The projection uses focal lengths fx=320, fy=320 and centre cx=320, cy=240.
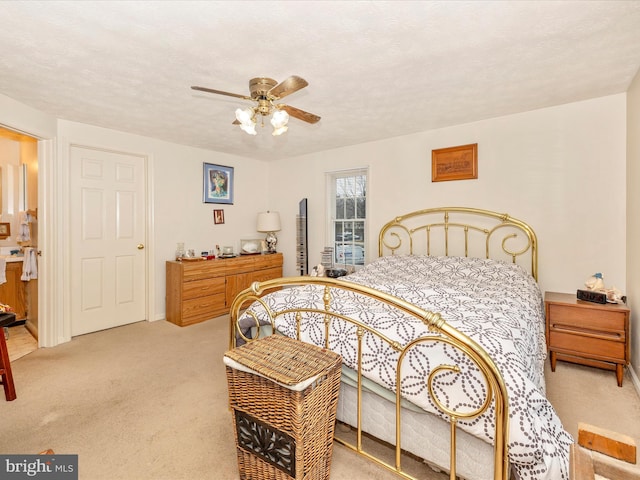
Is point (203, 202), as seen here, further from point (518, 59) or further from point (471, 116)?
point (518, 59)

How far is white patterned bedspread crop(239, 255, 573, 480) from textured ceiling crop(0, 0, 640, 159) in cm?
156

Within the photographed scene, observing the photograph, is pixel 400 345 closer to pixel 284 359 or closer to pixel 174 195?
pixel 284 359

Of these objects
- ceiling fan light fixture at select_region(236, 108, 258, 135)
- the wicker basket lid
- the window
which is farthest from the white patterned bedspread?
the window

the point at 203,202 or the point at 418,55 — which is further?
the point at 203,202

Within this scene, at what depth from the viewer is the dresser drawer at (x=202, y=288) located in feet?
12.9

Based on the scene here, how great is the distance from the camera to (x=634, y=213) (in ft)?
8.20

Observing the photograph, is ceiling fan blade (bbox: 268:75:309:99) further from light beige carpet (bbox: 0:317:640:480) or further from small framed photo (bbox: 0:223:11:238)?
small framed photo (bbox: 0:223:11:238)

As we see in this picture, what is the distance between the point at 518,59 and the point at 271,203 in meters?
3.98

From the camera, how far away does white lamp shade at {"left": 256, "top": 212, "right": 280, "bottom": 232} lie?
195 inches

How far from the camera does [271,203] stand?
543 cm

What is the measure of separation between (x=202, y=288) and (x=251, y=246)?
1.13m

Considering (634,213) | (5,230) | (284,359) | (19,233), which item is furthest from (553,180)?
(5,230)

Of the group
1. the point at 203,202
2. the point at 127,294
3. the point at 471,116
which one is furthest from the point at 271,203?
the point at 471,116

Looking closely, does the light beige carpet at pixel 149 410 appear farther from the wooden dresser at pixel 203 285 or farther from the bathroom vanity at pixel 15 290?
the bathroom vanity at pixel 15 290
